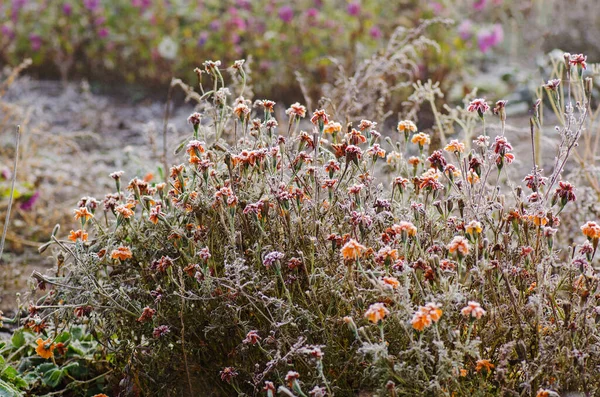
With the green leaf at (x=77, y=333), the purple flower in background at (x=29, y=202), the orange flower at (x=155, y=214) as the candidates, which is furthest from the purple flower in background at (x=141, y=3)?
the orange flower at (x=155, y=214)

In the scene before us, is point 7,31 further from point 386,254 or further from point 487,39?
point 386,254

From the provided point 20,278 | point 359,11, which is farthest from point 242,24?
point 20,278

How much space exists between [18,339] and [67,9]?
4858 millimetres

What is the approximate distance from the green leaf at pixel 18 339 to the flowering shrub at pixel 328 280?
0.35 m

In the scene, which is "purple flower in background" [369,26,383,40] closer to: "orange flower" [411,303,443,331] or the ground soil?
the ground soil

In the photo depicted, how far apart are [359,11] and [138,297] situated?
459 cm

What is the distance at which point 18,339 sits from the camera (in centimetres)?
236

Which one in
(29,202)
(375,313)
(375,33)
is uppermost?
(375,313)

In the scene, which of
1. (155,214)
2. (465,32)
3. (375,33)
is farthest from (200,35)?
(155,214)

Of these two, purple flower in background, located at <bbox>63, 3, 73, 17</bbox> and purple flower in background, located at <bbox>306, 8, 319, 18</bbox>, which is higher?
purple flower in background, located at <bbox>306, 8, 319, 18</bbox>

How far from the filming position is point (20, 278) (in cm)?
323

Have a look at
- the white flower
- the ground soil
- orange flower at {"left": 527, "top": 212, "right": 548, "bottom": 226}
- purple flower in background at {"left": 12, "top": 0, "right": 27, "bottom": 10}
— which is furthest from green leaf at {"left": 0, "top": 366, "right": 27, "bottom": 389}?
purple flower in background at {"left": 12, "top": 0, "right": 27, "bottom": 10}

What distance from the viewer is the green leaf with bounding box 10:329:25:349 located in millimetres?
2354

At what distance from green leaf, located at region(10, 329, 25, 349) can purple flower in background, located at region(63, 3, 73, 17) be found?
4844 millimetres
